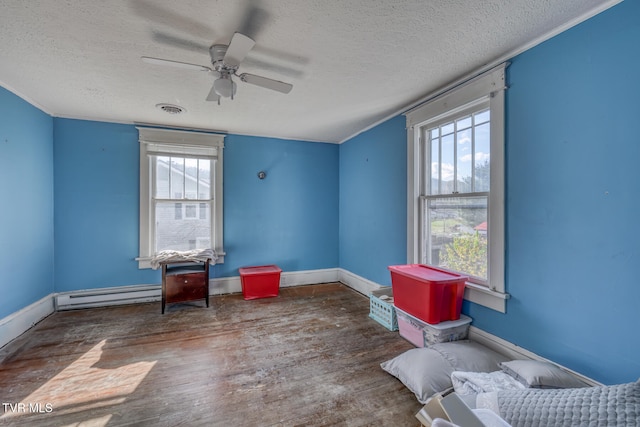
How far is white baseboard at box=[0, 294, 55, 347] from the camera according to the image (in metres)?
2.53

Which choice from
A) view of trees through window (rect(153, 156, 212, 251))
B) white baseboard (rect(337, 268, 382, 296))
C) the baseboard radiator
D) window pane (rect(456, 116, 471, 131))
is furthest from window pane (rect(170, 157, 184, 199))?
window pane (rect(456, 116, 471, 131))

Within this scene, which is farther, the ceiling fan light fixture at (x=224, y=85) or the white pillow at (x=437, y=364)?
the ceiling fan light fixture at (x=224, y=85)

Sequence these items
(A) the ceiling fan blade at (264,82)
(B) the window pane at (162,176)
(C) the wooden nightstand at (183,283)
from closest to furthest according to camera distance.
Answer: (A) the ceiling fan blade at (264,82) → (C) the wooden nightstand at (183,283) → (B) the window pane at (162,176)

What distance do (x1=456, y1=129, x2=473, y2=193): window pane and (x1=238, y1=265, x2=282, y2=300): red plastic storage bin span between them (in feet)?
8.73

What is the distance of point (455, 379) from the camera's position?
1.77 meters

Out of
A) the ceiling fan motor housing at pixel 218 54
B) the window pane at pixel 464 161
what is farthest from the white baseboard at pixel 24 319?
the window pane at pixel 464 161

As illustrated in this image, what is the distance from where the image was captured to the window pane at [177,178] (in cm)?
390

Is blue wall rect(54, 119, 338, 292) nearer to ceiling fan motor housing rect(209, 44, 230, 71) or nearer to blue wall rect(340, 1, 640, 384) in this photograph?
ceiling fan motor housing rect(209, 44, 230, 71)

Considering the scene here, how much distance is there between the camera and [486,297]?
7.39 ft

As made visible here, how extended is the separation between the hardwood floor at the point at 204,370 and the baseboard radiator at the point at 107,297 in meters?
0.14

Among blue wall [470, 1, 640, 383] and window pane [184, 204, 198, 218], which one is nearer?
blue wall [470, 1, 640, 383]

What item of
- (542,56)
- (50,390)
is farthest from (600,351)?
(50,390)

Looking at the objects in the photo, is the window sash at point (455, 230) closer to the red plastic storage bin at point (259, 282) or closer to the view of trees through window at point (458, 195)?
the view of trees through window at point (458, 195)

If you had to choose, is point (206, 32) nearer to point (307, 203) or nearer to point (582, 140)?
point (582, 140)
